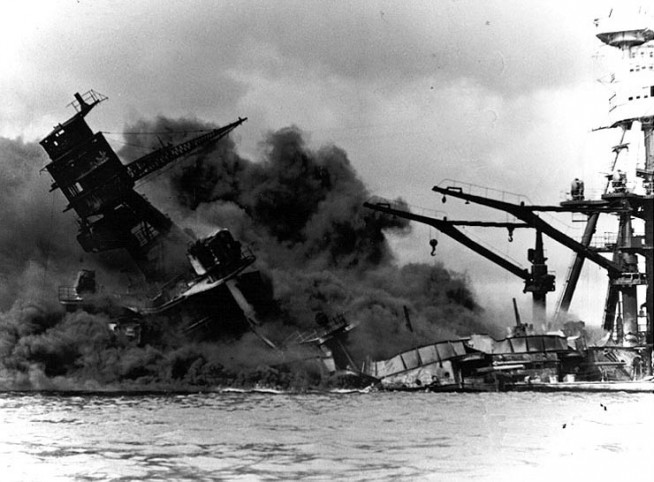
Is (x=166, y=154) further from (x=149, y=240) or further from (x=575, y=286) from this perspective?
(x=575, y=286)

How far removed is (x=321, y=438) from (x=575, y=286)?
28.4 m

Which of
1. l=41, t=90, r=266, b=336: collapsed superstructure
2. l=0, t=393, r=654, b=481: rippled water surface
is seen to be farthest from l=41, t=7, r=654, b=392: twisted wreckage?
l=0, t=393, r=654, b=481: rippled water surface

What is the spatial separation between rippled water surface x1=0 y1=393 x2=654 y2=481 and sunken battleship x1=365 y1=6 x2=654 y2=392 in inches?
208

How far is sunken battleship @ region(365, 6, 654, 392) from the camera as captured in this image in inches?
1516

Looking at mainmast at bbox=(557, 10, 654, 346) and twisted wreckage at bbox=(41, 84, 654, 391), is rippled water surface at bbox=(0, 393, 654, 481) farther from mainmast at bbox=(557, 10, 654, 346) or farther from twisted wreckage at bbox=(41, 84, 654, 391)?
mainmast at bbox=(557, 10, 654, 346)

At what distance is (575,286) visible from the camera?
155ft

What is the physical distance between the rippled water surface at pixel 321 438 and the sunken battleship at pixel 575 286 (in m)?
5.29

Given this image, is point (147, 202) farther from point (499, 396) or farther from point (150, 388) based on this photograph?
point (499, 396)

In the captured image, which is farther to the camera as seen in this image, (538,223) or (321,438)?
(538,223)

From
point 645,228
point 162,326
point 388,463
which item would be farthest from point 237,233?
point 388,463

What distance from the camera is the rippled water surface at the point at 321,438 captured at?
17.3 metres

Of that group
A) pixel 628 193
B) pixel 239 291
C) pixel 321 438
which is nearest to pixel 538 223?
pixel 628 193

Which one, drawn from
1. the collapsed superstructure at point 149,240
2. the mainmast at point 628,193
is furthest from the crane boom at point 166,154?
the mainmast at point 628,193

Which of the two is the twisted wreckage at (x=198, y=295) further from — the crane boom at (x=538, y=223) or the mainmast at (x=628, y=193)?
the mainmast at (x=628, y=193)
